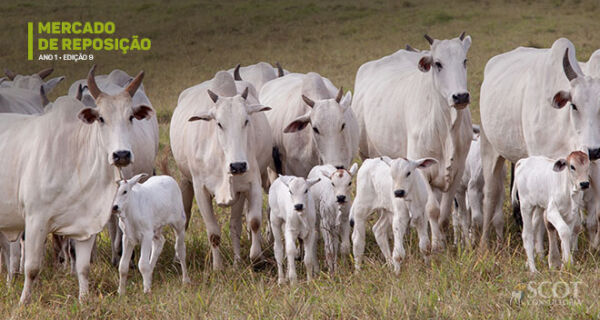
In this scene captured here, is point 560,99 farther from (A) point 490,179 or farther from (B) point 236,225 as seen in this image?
(B) point 236,225

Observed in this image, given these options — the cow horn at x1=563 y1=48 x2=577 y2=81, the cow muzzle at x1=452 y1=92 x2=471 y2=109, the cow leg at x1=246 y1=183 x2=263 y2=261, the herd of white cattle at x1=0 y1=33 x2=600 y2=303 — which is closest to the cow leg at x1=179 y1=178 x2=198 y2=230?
the herd of white cattle at x1=0 y1=33 x2=600 y2=303

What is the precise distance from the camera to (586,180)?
6.45 m

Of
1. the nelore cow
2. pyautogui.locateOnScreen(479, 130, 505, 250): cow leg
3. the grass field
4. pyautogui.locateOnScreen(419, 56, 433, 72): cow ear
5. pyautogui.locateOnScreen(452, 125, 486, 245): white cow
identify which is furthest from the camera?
pyautogui.locateOnScreen(452, 125, 486, 245): white cow

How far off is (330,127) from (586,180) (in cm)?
280

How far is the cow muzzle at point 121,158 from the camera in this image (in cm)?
655

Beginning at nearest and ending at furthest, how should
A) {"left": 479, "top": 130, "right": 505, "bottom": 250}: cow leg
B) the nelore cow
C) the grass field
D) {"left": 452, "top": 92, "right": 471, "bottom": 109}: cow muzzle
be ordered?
the grass field < the nelore cow < {"left": 452, "top": 92, "right": 471, "bottom": 109}: cow muzzle < {"left": 479, "top": 130, "right": 505, "bottom": 250}: cow leg

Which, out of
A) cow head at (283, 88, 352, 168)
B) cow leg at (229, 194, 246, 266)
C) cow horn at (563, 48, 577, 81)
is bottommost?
cow leg at (229, 194, 246, 266)

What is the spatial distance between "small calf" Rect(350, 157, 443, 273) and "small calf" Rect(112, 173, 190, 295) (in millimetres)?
1529

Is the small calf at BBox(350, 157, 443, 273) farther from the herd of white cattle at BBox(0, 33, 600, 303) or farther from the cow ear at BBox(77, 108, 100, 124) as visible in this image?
the cow ear at BBox(77, 108, 100, 124)

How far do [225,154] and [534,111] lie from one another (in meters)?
2.78

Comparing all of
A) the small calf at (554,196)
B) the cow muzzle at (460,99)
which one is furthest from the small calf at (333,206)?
the small calf at (554,196)

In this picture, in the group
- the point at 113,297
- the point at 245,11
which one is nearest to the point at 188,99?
the point at 113,297

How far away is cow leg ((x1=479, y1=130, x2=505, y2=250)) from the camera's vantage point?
8657 mm

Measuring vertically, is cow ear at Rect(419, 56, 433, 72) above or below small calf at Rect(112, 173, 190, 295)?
above
